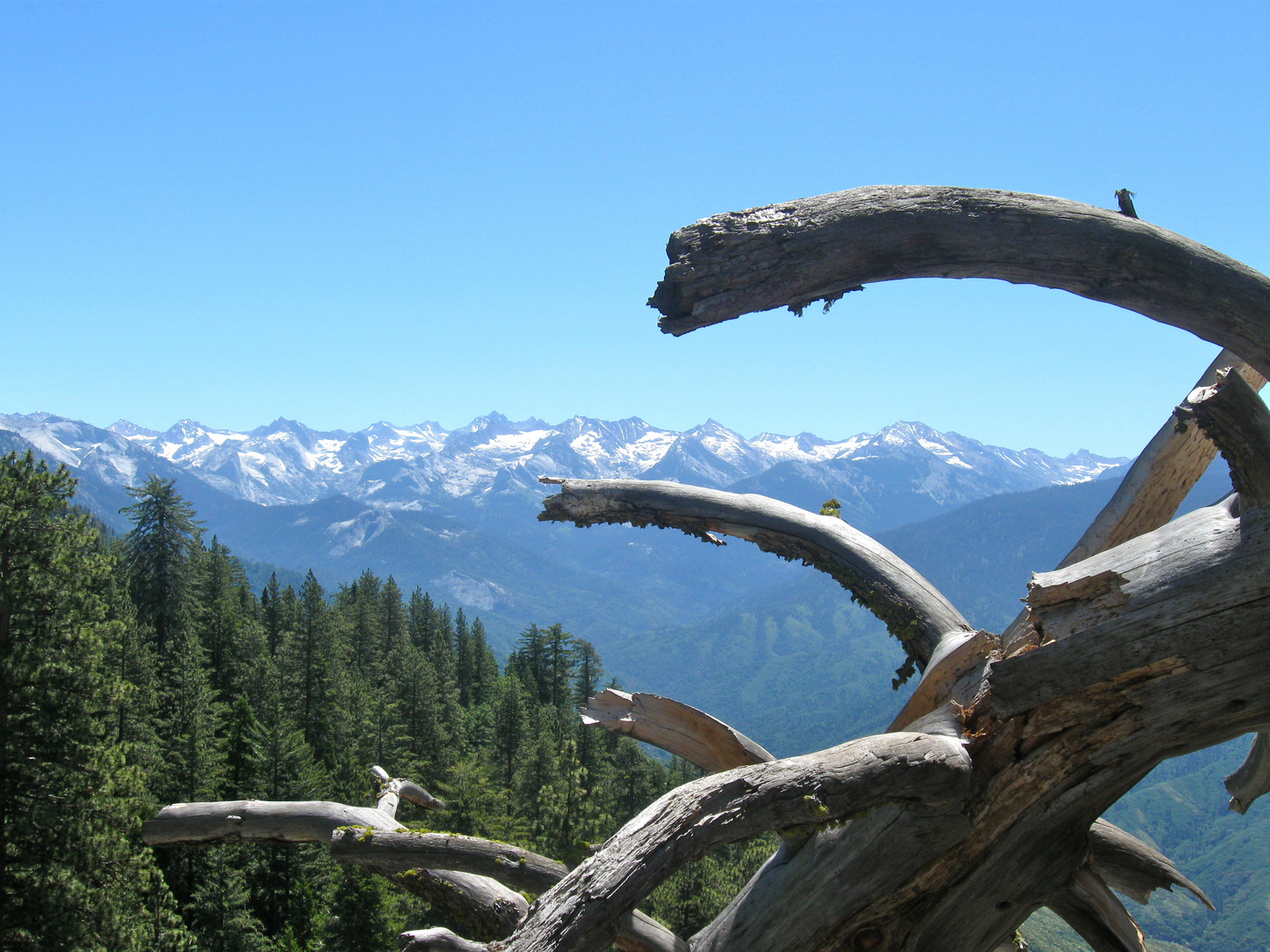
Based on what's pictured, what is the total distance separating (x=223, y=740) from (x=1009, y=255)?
49.3 meters

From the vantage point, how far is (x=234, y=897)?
38.0 metres

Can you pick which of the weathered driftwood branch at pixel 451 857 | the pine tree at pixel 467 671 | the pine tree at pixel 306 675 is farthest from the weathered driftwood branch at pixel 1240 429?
the pine tree at pixel 467 671

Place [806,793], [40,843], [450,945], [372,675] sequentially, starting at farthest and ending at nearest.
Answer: [372,675] → [40,843] → [450,945] → [806,793]

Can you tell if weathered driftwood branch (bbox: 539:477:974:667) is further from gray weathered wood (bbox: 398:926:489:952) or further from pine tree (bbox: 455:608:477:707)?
pine tree (bbox: 455:608:477:707)

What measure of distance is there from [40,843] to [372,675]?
59.8 m

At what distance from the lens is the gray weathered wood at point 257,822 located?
5.38m

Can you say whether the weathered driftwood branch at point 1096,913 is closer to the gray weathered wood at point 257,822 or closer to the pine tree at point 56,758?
the gray weathered wood at point 257,822

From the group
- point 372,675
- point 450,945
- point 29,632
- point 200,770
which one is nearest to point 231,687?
point 372,675

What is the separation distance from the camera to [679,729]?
4.48 metres

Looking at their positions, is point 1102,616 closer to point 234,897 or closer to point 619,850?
point 619,850

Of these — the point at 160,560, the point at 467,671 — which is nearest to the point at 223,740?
the point at 160,560

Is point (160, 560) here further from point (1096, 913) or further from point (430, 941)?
point (1096, 913)

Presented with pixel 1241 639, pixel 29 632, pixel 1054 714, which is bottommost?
pixel 29 632

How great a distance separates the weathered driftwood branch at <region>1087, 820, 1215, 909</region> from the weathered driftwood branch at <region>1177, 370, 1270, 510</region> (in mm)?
1874
